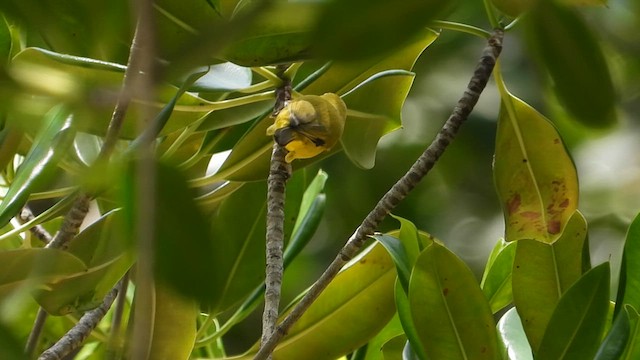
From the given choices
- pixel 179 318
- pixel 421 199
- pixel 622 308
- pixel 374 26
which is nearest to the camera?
pixel 374 26

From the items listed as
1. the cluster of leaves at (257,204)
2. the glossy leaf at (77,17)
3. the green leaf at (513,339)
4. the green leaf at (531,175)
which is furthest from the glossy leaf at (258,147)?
the glossy leaf at (77,17)

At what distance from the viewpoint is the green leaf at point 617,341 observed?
584 mm

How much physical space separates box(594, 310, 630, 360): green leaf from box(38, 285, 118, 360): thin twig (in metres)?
0.40

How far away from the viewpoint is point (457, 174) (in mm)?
2002

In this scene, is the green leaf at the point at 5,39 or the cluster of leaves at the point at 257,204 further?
the green leaf at the point at 5,39

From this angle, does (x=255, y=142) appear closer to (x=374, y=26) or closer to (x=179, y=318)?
(x=179, y=318)

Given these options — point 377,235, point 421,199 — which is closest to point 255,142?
point 377,235

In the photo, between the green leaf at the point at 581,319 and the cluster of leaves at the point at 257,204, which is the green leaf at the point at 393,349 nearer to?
the cluster of leaves at the point at 257,204

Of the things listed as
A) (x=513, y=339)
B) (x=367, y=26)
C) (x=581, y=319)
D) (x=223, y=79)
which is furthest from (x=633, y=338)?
(x=367, y=26)

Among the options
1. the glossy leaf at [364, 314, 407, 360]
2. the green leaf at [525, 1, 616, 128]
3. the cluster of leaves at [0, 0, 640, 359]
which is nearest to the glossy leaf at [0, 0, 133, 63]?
the cluster of leaves at [0, 0, 640, 359]

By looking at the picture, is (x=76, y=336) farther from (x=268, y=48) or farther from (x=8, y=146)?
(x=268, y=48)

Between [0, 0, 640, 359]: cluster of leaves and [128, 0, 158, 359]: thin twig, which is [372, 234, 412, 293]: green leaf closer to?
[0, 0, 640, 359]: cluster of leaves

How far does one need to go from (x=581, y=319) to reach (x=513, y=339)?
0.51 feet

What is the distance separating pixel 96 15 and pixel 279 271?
39 centimetres
